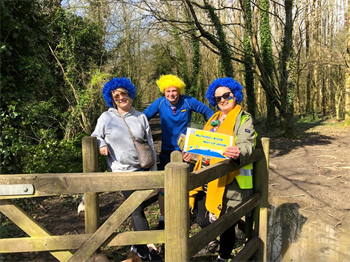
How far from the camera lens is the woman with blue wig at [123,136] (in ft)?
8.76

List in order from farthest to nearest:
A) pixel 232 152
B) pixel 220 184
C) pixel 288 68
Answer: pixel 288 68, pixel 220 184, pixel 232 152

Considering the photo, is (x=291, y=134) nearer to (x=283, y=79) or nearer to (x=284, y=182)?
(x=283, y=79)

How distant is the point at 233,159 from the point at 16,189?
1.57m

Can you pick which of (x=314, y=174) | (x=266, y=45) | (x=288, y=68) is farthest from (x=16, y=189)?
(x=266, y=45)

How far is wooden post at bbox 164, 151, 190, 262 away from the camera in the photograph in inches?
67.4

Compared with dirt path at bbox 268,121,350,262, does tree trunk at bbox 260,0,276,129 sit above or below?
above

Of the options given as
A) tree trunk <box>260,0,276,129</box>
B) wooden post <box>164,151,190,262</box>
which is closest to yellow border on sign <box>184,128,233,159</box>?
wooden post <box>164,151,190,262</box>

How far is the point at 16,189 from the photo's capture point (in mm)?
1642

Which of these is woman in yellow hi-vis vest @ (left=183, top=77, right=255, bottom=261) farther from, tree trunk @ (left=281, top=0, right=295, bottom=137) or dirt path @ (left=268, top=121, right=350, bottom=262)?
tree trunk @ (left=281, top=0, right=295, bottom=137)

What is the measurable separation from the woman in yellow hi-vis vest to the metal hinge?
4.94 ft

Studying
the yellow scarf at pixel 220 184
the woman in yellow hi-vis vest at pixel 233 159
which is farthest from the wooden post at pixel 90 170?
the yellow scarf at pixel 220 184

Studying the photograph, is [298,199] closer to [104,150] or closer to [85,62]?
[104,150]

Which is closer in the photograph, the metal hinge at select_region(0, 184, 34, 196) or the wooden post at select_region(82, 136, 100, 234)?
the metal hinge at select_region(0, 184, 34, 196)

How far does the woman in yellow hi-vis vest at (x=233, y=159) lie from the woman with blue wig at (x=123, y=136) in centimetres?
53
